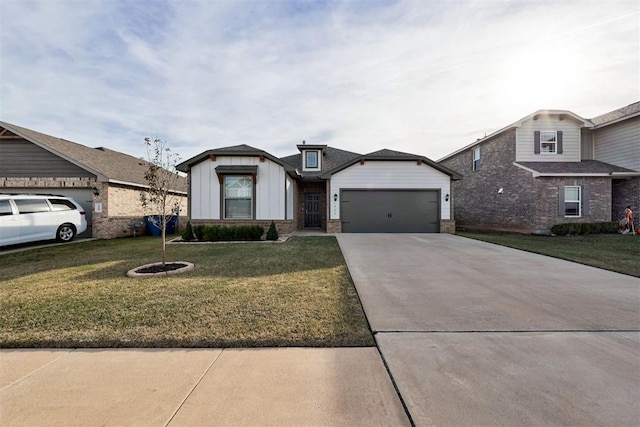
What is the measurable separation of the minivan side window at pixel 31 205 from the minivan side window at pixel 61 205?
0.79ft

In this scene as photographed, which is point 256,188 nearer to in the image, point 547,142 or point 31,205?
point 31,205

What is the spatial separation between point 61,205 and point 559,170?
22.1 meters

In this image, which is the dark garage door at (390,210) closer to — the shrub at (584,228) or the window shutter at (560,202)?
the shrub at (584,228)

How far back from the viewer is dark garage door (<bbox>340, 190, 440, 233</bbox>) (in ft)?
46.3

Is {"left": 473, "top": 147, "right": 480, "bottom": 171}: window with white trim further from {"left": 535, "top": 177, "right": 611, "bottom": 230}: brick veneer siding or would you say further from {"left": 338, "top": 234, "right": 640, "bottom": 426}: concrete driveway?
{"left": 338, "top": 234, "right": 640, "bottom": 426}: concrete driveway

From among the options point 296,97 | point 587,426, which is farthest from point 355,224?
point 587,426

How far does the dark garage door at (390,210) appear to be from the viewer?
14.1 m

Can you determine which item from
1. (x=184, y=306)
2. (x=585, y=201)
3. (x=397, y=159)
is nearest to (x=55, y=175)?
(x=184, y=306)

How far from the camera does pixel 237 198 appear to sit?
12.7 m

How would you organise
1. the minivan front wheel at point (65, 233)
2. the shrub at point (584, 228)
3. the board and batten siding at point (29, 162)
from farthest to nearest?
1. the shrub at point (584, 228)
2. the board and batten siding at point (29, 162)
3. the minivan front wheel at point (65, 233)

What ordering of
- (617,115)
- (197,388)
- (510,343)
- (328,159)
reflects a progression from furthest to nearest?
(328,159)
(617,115)
(510,343)
(197,388)

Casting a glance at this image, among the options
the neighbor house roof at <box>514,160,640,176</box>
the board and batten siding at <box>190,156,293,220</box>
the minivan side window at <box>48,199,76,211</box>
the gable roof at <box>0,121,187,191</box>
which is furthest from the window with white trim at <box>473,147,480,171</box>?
the minivan side window at <box>48,199,76,211</box>

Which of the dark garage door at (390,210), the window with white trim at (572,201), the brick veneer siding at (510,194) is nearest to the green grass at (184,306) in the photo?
the dark garage door at (390,210)

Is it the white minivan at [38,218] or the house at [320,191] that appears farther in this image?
the house at [320,191]
